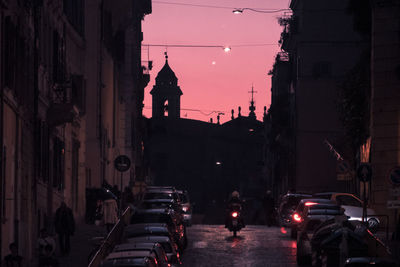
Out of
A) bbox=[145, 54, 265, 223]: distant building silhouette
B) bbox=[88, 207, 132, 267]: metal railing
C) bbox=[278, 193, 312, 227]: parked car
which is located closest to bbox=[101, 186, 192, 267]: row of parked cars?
bbox=[88, 207, 132, 267]: metal railing

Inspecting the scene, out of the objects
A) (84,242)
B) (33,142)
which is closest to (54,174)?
(84,242)

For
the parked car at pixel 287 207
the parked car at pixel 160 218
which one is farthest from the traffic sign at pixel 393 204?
the parked car at pixel 287 207

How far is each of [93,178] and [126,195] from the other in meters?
1.72

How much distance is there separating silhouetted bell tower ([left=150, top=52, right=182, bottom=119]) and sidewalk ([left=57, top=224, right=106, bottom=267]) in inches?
4212

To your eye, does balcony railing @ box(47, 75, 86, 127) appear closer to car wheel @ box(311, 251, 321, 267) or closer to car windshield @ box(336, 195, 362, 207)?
car windshield @ box(336, 195, 362, 207)

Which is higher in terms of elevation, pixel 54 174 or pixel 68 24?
pixel 68 24

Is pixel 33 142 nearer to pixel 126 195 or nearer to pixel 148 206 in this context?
pixel 148 206

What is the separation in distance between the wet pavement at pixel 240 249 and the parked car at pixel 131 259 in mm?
9183

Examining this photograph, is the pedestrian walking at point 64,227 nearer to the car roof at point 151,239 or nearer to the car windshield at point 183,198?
the car roof at point 151,239

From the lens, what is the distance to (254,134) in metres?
138

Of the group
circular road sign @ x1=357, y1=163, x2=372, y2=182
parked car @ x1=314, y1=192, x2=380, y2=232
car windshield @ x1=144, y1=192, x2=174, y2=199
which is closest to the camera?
circular road sign @ x1=357, y1=163, x2=372, y2=182

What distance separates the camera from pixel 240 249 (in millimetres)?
31859

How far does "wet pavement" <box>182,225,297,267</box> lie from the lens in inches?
1081

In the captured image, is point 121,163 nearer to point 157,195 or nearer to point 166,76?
point 157,195
